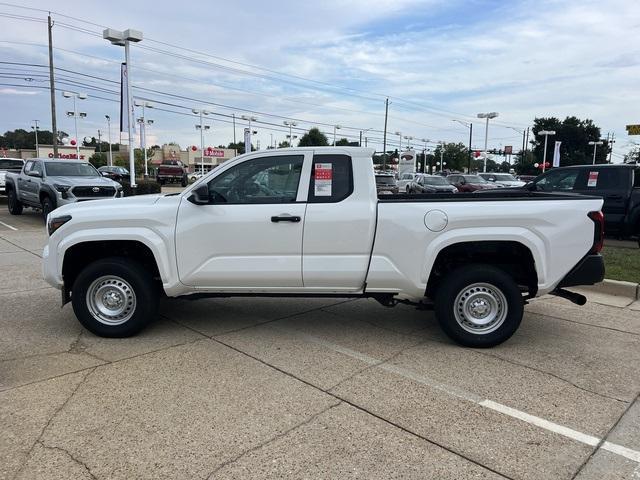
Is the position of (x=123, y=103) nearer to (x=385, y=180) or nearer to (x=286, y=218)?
(x=385, y=180)

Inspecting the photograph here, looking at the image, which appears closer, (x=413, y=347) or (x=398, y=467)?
(x=398, y=467)

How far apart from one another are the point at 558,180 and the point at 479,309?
829 centimetres

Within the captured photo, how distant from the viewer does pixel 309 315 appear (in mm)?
5988

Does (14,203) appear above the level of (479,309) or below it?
below

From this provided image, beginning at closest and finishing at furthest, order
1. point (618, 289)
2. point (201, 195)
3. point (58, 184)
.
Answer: point (201, 195) < point (618, 289) < point (58, 184)

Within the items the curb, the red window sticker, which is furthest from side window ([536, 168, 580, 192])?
the red window sticker

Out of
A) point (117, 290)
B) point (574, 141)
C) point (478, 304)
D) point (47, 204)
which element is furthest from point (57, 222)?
point (574, 141)

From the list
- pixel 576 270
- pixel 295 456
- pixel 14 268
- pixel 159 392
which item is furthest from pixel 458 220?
pixel 14 268

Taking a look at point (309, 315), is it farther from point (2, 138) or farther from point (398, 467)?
point (2, 138)

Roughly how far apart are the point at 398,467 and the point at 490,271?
238cm

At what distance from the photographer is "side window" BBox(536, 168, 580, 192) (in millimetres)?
11500

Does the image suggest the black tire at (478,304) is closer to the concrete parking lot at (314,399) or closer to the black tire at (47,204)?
the concrete parking lot at (314,399)

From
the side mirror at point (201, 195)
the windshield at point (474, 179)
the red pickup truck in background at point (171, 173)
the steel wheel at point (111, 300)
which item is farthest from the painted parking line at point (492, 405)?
the red pickup truck in background at point (171, 173)

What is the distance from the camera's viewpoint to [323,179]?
15.9 feet
